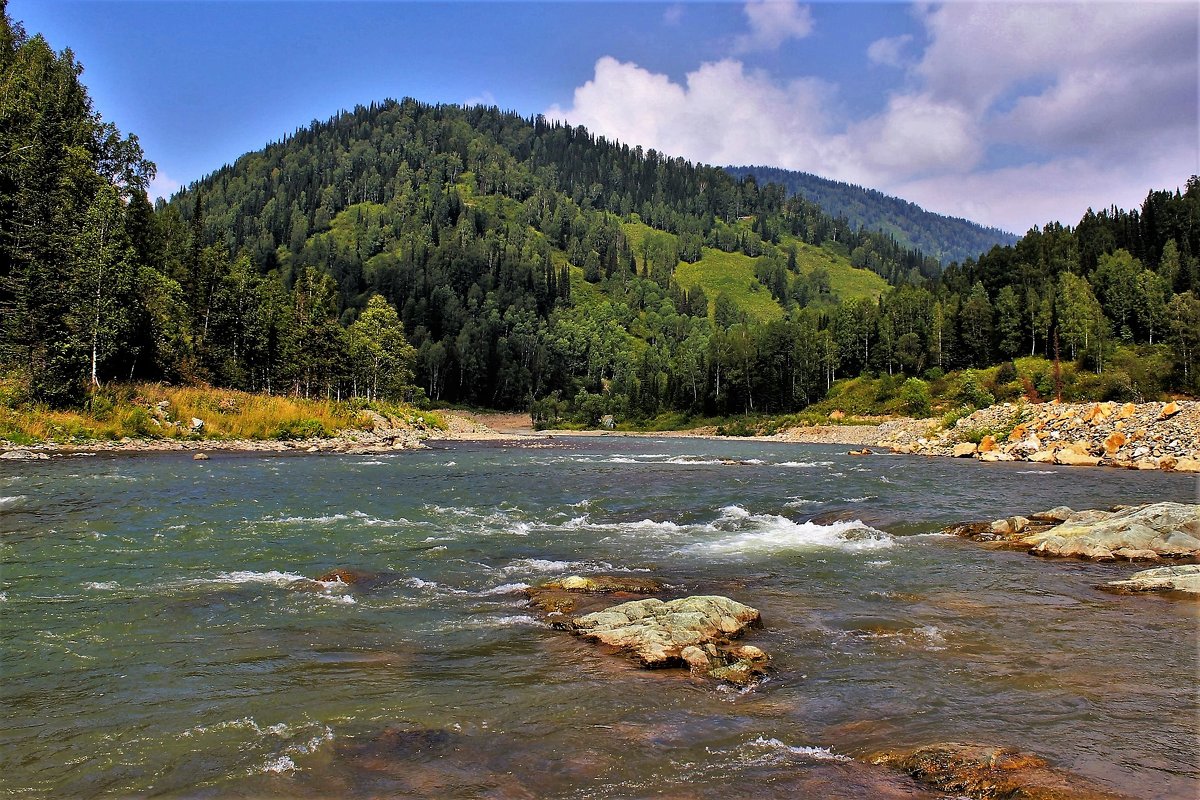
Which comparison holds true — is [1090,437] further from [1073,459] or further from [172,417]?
[172,417]

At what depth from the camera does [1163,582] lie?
1277 cm

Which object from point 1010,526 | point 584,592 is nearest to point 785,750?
point 584,592

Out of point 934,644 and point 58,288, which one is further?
point 58,288

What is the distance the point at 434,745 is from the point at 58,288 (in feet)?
163

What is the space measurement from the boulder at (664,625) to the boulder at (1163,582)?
7731 millimetres

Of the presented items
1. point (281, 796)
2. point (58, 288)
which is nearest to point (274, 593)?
point (281, 796)

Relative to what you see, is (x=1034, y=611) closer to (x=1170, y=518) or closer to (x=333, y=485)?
(x=1170, y=518)

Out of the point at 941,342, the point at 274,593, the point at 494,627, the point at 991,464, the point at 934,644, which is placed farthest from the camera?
the point at 941,342

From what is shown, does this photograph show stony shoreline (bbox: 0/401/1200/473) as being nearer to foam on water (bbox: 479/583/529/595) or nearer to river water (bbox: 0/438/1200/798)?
river water (bbox: 0/438/1200/798)

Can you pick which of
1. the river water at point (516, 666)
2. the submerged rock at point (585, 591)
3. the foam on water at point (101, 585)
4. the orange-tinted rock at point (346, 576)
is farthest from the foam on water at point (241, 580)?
the submerged rock at point (585, 591)

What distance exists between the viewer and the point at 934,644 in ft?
32.8

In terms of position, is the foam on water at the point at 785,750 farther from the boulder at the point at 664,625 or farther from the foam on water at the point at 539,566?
the foam on water at the point at 539,566

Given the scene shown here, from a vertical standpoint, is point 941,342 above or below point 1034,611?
above

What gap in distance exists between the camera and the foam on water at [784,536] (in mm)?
17672
